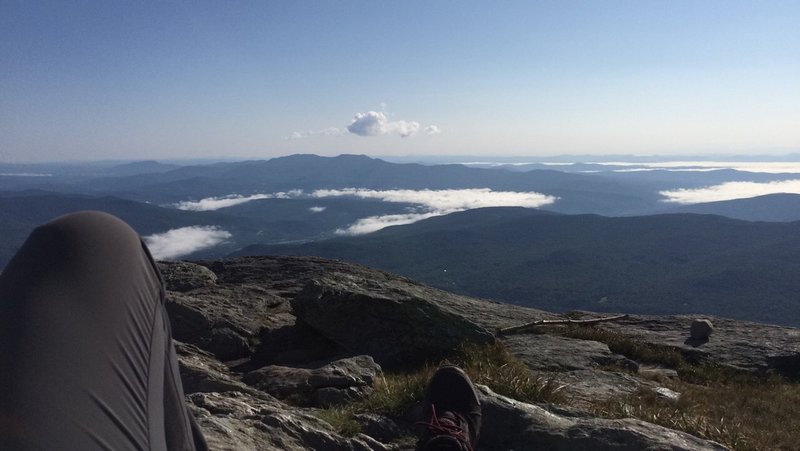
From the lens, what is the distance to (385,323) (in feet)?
36.5

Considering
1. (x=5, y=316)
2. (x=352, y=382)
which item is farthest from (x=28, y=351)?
(x=352, y=382)

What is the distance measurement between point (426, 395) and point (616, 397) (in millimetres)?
4614

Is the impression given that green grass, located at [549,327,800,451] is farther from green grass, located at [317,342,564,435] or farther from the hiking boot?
the hiking boot

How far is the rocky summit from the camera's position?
18.1 feet

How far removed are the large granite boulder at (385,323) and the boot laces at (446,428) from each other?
5.08 metres

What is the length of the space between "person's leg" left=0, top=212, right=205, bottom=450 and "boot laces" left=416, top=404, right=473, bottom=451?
89.2 inches

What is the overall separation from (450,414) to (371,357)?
4.06 metres

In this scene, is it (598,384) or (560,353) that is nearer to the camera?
(598,384)

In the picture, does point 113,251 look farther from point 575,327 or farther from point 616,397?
point 575,327

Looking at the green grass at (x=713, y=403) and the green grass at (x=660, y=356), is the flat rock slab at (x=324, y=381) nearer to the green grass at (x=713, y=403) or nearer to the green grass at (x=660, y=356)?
the green grass at (x=713, y=403)

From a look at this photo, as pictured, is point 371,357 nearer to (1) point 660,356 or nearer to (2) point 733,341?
(1) point 660,356

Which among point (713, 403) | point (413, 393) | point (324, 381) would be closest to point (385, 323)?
point (324, 381)

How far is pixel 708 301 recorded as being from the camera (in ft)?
652

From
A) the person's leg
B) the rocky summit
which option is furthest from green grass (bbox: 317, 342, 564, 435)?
the person's leg
